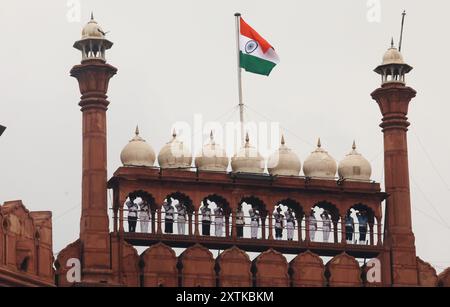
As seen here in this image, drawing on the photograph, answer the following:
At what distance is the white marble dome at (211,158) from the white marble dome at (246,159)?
48cm

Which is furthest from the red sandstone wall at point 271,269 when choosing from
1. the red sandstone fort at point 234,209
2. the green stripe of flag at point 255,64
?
the green stripe of flag at point 255,64

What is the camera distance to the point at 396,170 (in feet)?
237

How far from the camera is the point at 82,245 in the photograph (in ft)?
219

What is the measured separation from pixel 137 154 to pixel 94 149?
171 centimetres

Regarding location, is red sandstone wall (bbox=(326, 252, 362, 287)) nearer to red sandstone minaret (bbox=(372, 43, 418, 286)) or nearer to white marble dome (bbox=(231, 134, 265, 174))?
red sandstone minaret (bbox=(372, 43, 418, 286))

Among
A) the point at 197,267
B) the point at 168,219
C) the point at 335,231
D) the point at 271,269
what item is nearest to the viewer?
the point at 197,267

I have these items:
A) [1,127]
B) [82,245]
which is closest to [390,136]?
[82,245]

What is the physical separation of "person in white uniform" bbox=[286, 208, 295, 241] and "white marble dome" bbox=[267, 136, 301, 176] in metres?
1.52

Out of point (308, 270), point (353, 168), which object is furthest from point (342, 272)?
point (353, 168)

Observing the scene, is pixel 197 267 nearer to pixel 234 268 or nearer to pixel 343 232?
pixel 234 268

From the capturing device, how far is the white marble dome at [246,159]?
69.8 metres

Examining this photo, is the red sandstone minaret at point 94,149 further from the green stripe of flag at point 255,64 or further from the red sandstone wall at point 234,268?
the green stripe of flag at point 255,64
